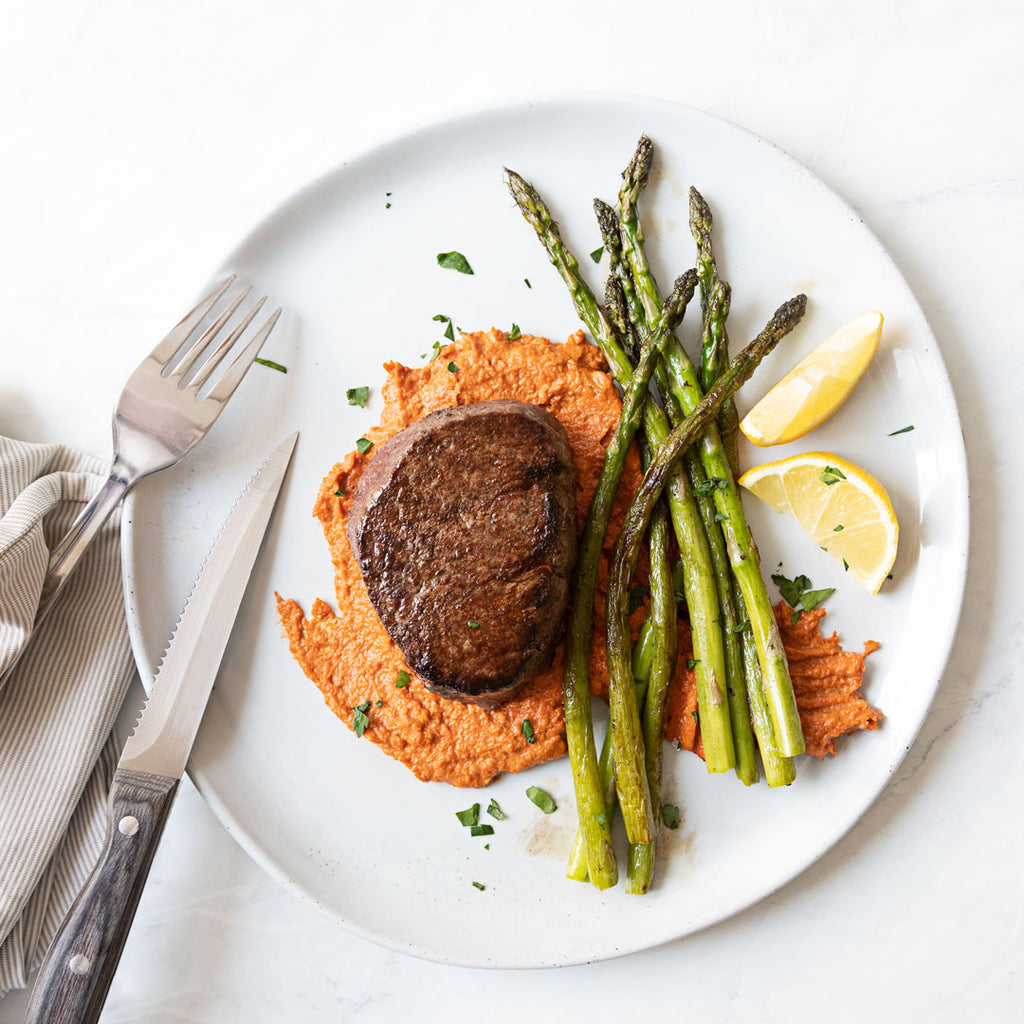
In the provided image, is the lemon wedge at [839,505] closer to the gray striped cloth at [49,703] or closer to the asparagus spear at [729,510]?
the asparagus spear at [729,510]

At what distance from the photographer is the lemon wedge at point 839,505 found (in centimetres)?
347

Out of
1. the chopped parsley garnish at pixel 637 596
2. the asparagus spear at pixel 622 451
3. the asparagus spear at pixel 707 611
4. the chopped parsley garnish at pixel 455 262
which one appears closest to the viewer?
the asparagus spear at pixel 707 611

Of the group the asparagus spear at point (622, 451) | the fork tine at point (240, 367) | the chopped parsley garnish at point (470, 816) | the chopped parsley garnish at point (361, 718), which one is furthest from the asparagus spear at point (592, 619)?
the fork tine at point (240, 367)

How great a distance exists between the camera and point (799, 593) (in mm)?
3713

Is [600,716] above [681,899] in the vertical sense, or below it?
above

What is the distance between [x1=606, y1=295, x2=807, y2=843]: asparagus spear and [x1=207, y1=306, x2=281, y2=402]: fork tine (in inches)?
76.3

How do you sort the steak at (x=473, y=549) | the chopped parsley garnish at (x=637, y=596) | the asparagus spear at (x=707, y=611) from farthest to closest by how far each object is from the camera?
the chopped parsley garnish at (x=637, y=596) < the asparagus spear at (x=707, y=611) < the steak at (x=473, y=549)

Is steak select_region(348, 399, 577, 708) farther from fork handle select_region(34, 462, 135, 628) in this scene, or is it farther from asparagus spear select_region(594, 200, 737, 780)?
fork handle select_region(34, 462, 135, 628)

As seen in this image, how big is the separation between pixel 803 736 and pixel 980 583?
3.75 feet

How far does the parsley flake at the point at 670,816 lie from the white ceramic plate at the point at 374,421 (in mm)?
49

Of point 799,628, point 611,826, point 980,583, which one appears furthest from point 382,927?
point 980,583

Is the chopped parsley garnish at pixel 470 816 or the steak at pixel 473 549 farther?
the chopped parsley garnish at pixel 470 816

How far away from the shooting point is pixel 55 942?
352 centimetres

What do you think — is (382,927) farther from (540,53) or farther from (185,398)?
(540,53)
